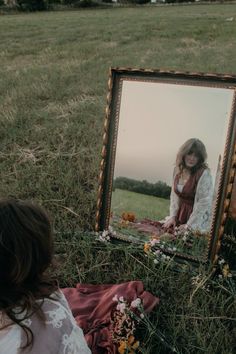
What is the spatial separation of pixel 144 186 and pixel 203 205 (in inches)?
15.1

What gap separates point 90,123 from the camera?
14.9ft

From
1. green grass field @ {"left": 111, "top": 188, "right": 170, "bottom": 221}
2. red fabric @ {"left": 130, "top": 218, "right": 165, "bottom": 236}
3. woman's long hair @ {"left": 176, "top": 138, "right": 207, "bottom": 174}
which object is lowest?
red fabric @ {"left": 130, "top": 218, "right": 165, "bottom": 236}

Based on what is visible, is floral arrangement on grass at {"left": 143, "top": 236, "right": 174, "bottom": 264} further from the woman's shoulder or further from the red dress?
the woman's shoulder

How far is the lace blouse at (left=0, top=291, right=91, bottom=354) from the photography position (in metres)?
1.68

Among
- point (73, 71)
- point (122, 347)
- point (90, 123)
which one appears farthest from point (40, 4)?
point (122, 347)

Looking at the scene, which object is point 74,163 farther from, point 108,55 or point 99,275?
point 108,55

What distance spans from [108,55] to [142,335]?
4.18 metres

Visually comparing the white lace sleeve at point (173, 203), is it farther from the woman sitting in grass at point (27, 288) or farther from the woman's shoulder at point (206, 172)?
the woman sitting in grass at point (27, 288)

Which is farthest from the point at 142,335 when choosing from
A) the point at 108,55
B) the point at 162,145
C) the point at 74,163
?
the point at 108,55

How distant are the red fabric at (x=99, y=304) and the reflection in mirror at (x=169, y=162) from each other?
38cm

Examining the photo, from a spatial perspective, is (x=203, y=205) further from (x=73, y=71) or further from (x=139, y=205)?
(x=73, y=71)

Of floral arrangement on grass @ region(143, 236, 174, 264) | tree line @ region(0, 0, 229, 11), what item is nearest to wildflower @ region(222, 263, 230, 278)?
floral arrangement on grass @ region(143, 236, 174, 264)

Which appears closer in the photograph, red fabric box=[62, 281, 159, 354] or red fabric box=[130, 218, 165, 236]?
red fabric box=[62, 281, 159, 354]

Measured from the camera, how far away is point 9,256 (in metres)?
1.69
